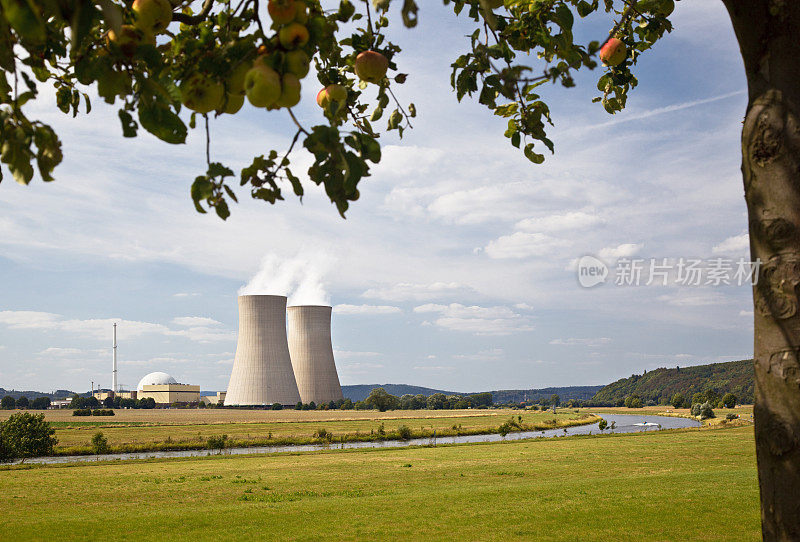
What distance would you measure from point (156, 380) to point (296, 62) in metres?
115

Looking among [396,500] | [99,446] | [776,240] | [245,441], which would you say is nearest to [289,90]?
[776,240]

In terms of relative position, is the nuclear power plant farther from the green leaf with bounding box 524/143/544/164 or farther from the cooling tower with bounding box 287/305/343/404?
the green leaf with bounding box 524/143/544/164

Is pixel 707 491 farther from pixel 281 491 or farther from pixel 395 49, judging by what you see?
pixel 395 49

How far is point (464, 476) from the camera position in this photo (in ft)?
65.2

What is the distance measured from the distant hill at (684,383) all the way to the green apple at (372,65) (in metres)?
119

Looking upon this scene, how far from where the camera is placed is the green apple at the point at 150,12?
1782 mm

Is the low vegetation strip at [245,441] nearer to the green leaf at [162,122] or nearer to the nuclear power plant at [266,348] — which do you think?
the nuclear power plant at [266,348]

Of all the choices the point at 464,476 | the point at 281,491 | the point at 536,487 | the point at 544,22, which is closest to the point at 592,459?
the point at 464,476

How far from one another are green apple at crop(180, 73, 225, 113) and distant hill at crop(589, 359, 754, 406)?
394 ft

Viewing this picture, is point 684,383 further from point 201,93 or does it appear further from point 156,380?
point 201,93

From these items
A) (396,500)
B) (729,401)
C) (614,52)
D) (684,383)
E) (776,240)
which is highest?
(614,52)

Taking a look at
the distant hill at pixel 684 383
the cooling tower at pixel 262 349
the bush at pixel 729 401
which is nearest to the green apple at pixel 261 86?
the cooling tower at pixel 262 349

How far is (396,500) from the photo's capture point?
552 inches

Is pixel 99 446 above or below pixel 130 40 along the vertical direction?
below
